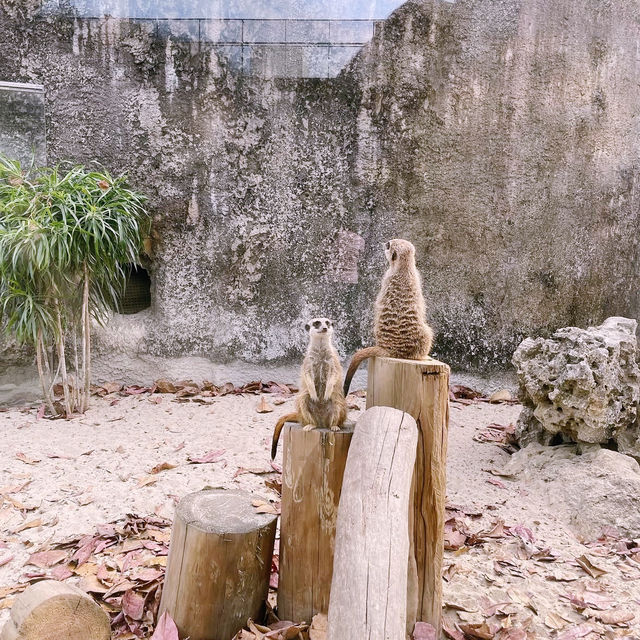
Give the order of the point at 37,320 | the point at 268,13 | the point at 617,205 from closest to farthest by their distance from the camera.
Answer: the point at 37,320
the point at 268,13
the point at 617,205

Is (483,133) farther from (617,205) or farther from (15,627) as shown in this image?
(15,627)

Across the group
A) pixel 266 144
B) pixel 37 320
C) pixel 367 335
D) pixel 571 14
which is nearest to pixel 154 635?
pixel 37 320

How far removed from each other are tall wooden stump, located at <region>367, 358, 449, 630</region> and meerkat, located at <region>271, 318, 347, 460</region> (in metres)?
0.17

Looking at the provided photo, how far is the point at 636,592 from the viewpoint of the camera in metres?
2.14

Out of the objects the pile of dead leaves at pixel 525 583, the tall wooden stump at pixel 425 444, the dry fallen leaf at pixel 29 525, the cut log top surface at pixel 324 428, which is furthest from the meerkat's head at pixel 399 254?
the dry fallen leaf at pixel 29 525

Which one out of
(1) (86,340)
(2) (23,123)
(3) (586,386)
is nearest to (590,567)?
(3) (586,386)

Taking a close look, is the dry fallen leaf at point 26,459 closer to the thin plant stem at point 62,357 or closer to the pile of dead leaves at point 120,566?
the thin plant stem at point 62,357

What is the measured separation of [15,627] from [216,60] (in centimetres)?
405

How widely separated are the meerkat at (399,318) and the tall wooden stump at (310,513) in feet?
1.08

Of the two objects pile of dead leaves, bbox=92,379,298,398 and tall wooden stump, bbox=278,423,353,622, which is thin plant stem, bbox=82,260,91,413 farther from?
tall wooden stump, bbox=278,423,353,622

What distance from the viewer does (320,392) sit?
204 cm

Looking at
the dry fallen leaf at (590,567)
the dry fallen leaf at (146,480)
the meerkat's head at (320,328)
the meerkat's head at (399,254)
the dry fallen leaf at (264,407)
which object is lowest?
the dry fallen leaf at (590,567)

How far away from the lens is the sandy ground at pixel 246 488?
6.68ft

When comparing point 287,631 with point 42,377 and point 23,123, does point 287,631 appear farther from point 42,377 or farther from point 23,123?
point 23,123
